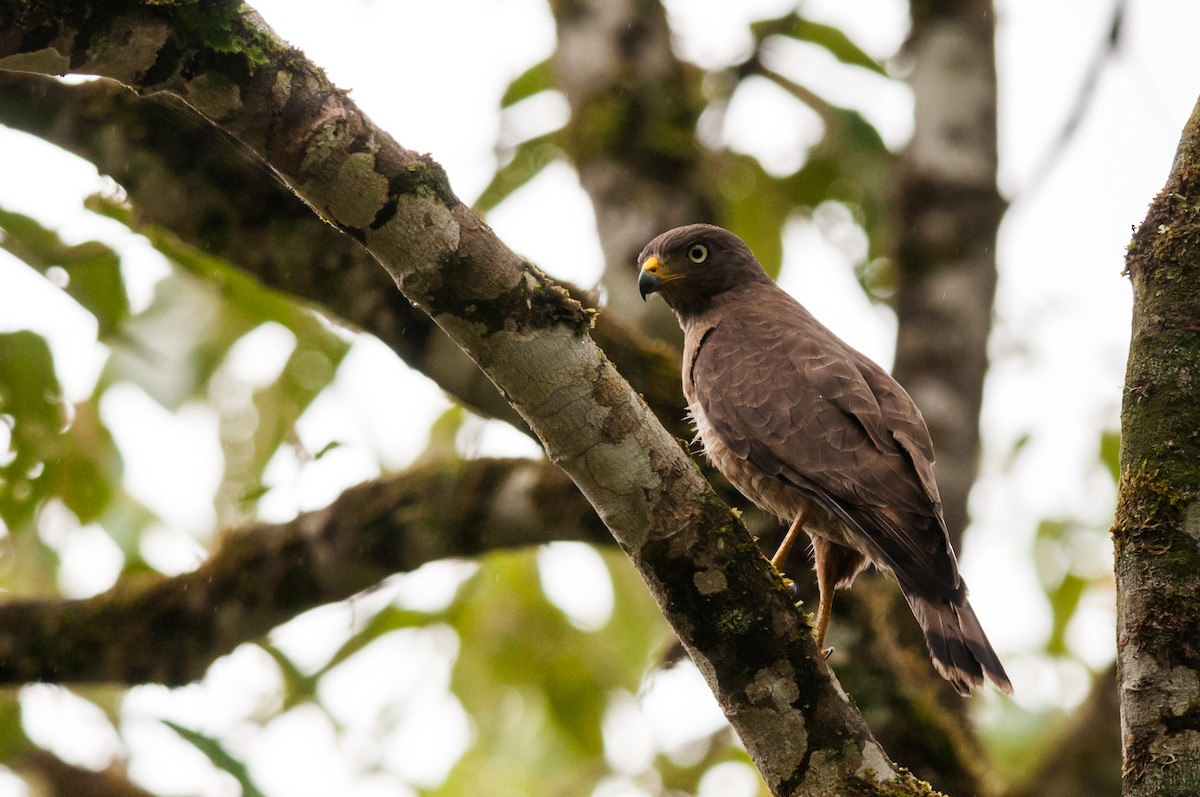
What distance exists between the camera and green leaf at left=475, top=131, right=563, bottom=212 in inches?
289

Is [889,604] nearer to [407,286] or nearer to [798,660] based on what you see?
[798,660]

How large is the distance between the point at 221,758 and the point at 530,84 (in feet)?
15.3

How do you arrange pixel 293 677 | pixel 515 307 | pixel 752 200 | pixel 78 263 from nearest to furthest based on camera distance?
pixel 515 307 → pixel 78 263 → pixel 293 677 → pixel 752 200

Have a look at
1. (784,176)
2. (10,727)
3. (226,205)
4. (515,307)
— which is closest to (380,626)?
(10,727)

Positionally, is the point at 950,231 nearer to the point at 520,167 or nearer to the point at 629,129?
the point at 629,129

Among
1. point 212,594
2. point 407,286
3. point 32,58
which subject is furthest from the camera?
point 212,594

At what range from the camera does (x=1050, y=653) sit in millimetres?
8328

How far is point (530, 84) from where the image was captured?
7.90 m

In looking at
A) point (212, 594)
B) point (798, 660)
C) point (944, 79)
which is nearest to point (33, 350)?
point (212, 594)

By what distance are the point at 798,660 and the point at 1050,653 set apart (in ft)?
19.0

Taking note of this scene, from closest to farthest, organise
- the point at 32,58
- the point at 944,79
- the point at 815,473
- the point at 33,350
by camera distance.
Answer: the point at 32,58
the point at 815,473
the point at 33,350
the point at 944,79

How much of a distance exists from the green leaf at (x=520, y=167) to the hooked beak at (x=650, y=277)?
1.68 meters

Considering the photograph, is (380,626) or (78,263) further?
(380,626)

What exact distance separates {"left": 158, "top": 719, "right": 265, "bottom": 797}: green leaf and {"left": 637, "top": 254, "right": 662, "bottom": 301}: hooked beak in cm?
262
